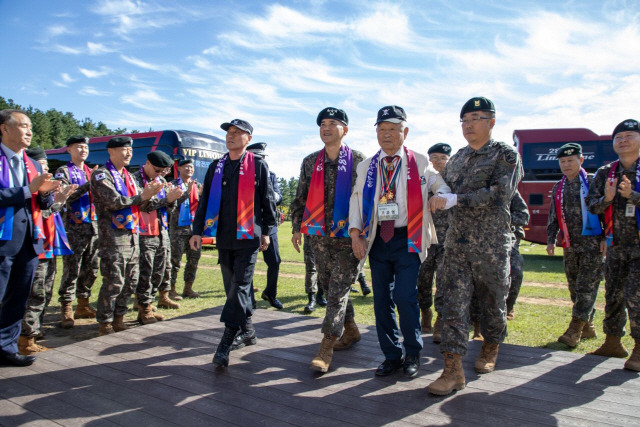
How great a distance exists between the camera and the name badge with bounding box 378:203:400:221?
3.44 meters

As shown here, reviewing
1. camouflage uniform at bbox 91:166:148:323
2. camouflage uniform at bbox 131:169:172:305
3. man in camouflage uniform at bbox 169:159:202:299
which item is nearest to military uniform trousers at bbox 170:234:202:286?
man in camouflage uniform at bbox 169:159:202:299

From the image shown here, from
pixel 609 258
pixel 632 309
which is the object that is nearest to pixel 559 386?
pixel 632 309

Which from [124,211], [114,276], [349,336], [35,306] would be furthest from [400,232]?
[35,306]

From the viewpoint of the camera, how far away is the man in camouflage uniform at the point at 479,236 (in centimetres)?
323

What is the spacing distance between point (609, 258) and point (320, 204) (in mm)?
2962

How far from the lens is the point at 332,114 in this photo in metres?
3.94

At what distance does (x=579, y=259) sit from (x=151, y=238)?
5.60m

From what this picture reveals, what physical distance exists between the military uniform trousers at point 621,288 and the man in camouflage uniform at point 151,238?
16.3 feet

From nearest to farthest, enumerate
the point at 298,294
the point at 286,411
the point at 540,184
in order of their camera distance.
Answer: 1. the point at 286,411
2. the point at 298,294
3. the point at 540,184

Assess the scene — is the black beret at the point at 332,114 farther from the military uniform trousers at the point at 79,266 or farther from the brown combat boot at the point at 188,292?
the brown combat boot at the point at 188,292

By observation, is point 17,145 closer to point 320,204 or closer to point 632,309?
point 320,204

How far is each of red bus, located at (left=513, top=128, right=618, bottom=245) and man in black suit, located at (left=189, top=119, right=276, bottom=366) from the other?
1305 cm

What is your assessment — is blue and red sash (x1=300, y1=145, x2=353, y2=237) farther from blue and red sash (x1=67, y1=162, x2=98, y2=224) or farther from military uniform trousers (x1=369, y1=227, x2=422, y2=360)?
blue and red sash (x1=67, y1=162, x2=98, y2=224)

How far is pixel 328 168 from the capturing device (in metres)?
4.11
